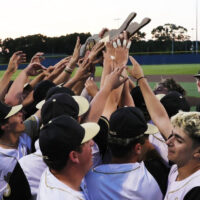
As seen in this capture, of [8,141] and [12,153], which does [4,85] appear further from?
[12,153]

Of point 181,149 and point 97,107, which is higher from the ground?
point 97,107

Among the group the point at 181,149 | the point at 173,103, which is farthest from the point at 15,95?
the point at 181,149

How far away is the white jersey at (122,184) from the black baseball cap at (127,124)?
0.22 metres

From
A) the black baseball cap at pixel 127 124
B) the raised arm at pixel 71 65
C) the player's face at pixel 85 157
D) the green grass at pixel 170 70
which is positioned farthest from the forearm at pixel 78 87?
the green grass at pixel 170 70

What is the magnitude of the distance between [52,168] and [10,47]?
251 ft

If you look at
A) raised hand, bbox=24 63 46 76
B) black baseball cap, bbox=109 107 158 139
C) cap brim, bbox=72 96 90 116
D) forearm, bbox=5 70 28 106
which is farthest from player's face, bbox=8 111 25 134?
raised hand, bbox=24 63 46 76

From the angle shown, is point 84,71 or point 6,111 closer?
point 6,111

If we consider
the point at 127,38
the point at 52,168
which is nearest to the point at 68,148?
the point at 52,168

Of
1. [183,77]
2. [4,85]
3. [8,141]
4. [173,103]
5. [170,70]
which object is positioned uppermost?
[4,85]

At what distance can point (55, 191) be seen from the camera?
72.9 inches

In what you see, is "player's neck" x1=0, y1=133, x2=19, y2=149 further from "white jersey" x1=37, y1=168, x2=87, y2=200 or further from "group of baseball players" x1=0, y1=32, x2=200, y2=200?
"white jersey" x1=37, y1=168, x2=87, y2=200

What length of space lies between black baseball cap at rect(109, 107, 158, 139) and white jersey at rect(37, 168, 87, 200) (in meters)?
0.51

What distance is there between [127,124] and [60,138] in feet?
1.77

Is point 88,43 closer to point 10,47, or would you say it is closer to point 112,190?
point 112,190
